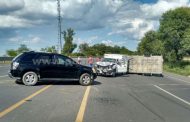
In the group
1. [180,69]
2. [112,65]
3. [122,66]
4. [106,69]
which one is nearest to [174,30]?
[180,69]

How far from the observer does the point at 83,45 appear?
6265 inches

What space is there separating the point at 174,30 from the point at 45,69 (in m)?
52.0

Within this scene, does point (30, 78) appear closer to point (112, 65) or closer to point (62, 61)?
point (62, 61)

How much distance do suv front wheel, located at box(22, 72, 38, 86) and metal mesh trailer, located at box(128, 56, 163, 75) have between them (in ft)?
54.7

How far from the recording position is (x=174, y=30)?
220ft

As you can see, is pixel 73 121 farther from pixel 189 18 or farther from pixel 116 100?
pixel 189 18

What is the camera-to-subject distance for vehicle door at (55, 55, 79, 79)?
18.9m

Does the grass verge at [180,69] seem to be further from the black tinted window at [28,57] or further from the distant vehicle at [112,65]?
the black tinted window at [28,57]

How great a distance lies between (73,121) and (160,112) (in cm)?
335

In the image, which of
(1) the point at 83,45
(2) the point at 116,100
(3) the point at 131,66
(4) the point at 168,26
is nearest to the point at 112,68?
(3) the point at 131,66

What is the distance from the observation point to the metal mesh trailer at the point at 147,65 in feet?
109

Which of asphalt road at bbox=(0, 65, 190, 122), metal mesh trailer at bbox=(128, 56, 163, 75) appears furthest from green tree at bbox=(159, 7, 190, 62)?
asphalt road at bbox=(0, 65, 190, 122)

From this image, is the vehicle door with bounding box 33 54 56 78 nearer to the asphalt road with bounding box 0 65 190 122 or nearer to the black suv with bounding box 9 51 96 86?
the black suv with bounding box 9 51 96 86

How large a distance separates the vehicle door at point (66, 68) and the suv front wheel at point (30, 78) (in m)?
1.29
